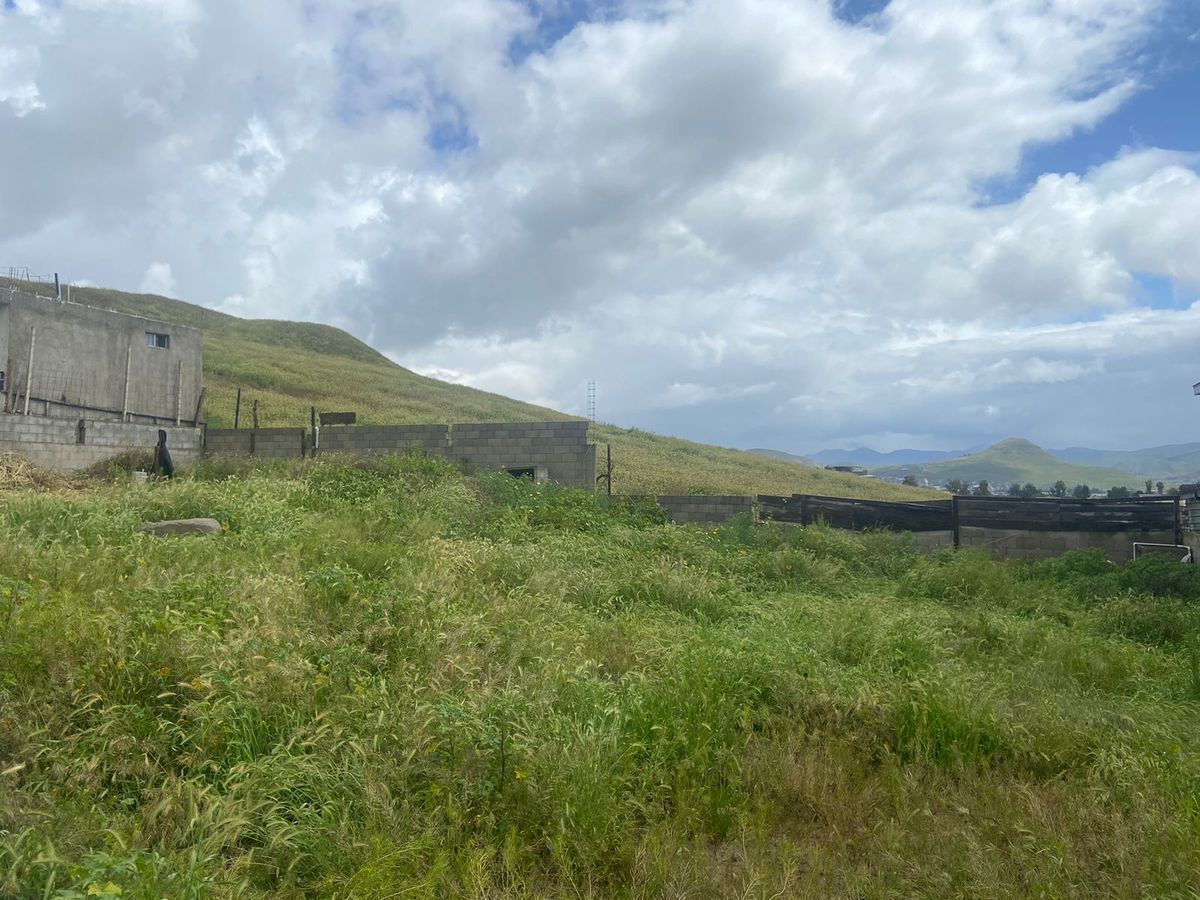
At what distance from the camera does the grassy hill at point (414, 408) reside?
2442 cm

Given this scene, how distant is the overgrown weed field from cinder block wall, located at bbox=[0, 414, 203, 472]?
6.89 m

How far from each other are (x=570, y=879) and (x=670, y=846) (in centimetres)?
48

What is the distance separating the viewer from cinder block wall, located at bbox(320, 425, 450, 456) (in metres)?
14.4

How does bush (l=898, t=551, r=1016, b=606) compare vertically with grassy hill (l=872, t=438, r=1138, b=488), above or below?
below

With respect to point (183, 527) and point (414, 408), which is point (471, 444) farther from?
point (414, 408)

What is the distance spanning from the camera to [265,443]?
1466cm

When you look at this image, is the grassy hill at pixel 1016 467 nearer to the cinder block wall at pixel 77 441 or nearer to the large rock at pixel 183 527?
the cinder block wall at pixel 77 441

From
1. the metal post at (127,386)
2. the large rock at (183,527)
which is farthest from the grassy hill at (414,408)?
the large rock at (183,527)

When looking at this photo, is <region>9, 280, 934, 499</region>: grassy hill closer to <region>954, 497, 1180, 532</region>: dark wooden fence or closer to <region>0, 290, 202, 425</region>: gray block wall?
<region>0, 290, 202, 425</region>: gray block wall

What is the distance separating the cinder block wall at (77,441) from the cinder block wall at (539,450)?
5148mm

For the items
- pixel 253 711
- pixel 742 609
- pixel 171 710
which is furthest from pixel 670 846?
pixel 742 609

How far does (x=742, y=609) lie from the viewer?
7.44 metres

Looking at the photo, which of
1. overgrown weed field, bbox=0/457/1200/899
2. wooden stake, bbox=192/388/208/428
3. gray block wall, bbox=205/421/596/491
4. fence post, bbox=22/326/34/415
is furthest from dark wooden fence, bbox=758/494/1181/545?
fence post, bbox=22/326/34/415

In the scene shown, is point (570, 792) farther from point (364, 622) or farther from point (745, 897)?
point (364, 622)
